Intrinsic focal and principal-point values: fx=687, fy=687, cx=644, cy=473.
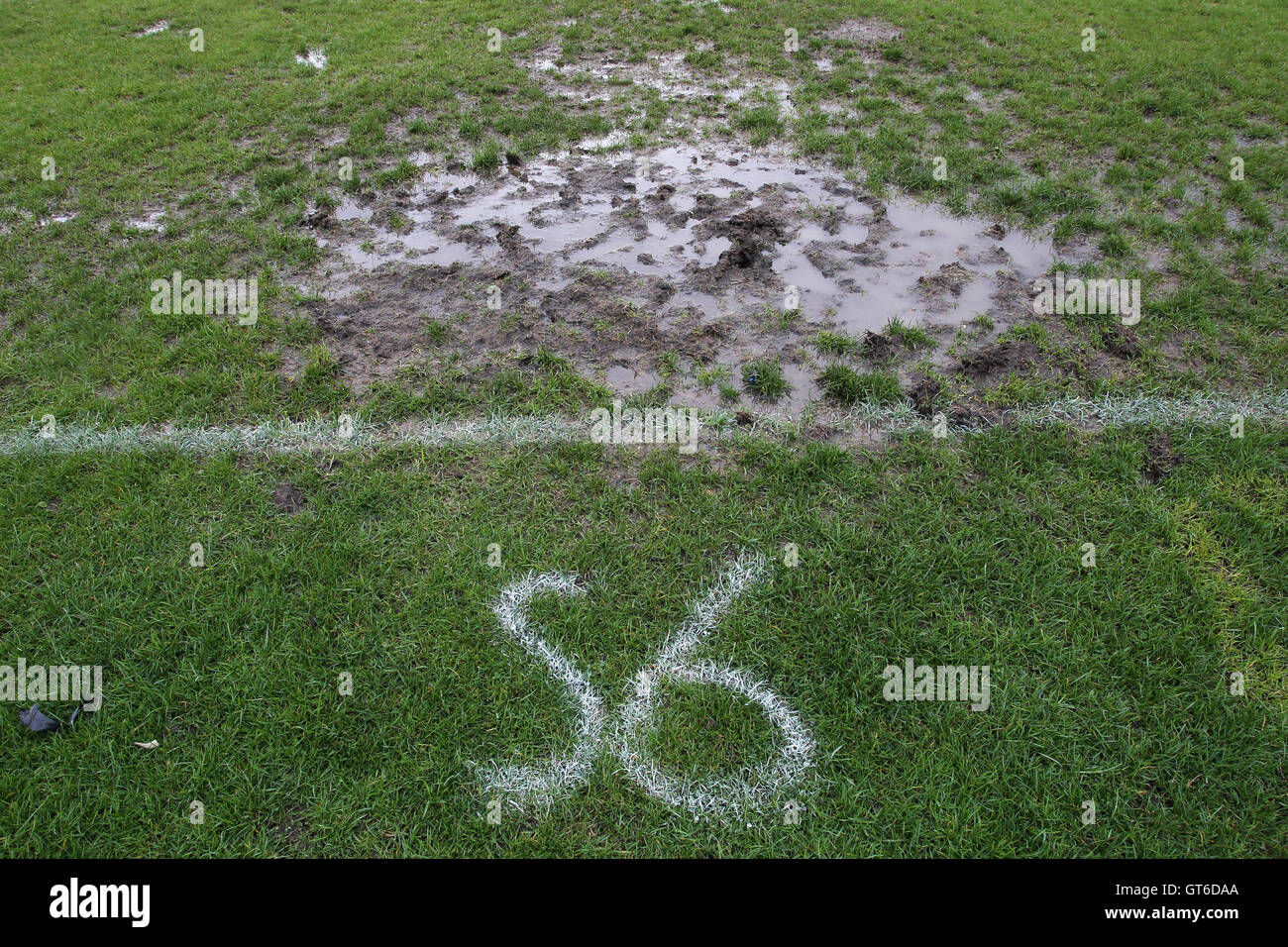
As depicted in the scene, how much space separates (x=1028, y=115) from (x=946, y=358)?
463cm

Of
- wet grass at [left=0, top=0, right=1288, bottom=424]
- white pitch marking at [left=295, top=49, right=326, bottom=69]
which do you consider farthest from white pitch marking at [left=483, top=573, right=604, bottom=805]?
white pitch marking at [left=295, top=49, right=326, bottom=69]

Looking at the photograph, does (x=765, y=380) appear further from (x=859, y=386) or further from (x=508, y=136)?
(x=508, y=136)

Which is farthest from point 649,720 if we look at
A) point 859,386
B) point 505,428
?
point 859,386

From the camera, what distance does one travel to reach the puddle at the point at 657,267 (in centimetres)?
502

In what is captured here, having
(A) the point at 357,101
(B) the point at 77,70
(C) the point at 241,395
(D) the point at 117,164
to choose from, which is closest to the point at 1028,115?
(A) the point at 357,101

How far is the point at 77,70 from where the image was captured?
9320 millimetres

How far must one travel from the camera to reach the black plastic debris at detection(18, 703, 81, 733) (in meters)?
3.14

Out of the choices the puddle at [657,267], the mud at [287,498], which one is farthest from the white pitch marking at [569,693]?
the puddle at [657,267]

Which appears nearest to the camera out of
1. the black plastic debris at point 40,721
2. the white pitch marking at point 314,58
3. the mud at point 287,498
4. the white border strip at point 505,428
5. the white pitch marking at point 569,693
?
the white pitch marking at point 569,693

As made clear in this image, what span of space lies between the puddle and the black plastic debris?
2587mm

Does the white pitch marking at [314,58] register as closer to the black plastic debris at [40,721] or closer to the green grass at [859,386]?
the green grass at [859,386]

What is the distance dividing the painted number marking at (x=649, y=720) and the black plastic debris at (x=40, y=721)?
2.00m

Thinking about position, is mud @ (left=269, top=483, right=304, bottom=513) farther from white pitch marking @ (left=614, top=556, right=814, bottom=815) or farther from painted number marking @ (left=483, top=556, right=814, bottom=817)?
white pitch marking @ (left=614, top=556, right=814, bottom=815)
